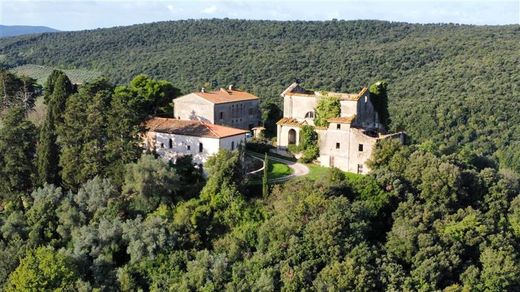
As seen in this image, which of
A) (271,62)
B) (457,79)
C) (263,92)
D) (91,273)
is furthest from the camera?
(271,62)

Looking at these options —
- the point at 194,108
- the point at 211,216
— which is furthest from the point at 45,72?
the point at 211,216

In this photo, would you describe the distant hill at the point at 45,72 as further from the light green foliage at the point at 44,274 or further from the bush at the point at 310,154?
the light green foliage at the point at 44,274

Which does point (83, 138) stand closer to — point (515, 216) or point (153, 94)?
point (153, 94)

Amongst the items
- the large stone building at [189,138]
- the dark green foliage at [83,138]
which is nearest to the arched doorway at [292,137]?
the large stone building at [189,138]

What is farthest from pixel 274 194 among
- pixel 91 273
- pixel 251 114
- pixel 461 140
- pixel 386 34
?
pixel 386 34

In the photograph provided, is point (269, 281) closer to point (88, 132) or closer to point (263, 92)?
point (88, 132)

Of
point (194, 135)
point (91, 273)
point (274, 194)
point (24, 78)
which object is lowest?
point (91, 273)

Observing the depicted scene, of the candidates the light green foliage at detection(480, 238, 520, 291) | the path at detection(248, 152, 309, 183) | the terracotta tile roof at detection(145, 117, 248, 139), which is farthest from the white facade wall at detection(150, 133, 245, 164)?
the light green foliage at detection(480, 238, 520, 291)
